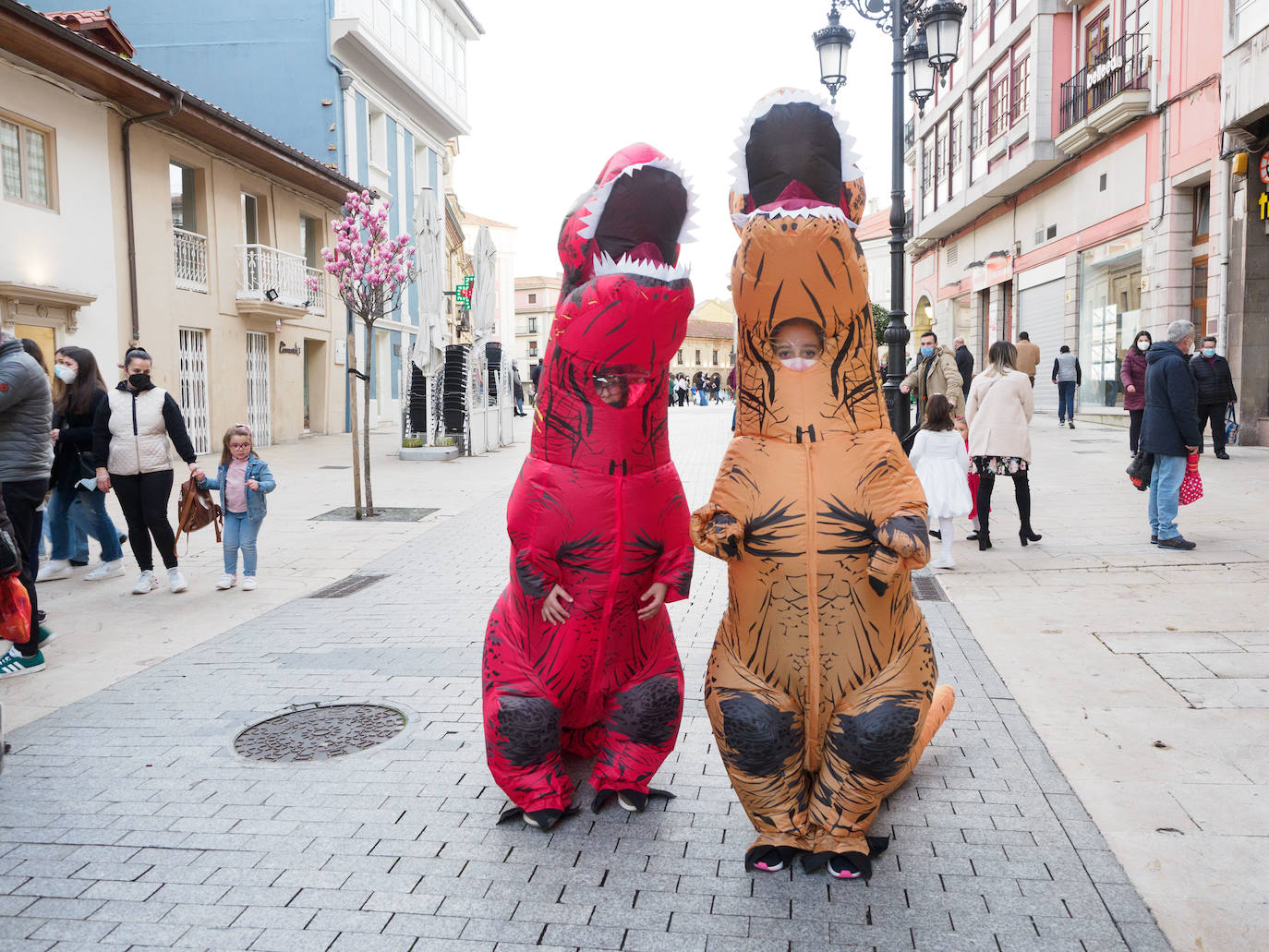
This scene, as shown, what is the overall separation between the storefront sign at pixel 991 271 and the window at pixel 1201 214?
897 cm

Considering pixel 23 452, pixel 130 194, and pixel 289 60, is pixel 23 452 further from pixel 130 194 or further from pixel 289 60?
pixel 289 60

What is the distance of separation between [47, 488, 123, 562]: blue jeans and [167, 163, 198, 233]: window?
12246mm

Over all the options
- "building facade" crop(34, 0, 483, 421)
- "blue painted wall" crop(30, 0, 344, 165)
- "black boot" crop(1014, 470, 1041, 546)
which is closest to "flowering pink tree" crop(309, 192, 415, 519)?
"black boot" crop(1014, 470, 1041, 546)

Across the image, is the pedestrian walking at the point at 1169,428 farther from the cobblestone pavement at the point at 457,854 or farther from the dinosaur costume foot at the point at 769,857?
the dinosaur costume foot at the point at 769,857

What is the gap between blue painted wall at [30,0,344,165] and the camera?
75.1 ft

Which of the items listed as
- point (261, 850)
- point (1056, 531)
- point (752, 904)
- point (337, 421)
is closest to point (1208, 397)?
point (1056, 531)

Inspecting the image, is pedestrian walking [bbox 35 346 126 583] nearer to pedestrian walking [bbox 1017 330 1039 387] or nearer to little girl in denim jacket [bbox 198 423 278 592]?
little girl in denim jacket [bbox 198 423 278 592]

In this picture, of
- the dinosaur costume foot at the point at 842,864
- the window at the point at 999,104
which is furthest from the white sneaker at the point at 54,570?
the window at the point at 999,104

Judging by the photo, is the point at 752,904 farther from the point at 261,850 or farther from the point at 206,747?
the point at 206,747

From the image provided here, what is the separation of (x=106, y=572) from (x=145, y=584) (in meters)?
0.85

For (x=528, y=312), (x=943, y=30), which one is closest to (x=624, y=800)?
(x=943, y=30)

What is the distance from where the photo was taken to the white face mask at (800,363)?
9.53ft

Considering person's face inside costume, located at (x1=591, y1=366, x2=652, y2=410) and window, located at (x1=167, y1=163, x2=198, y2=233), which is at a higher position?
window, located at (x1=167, y1=163, x2=198, y2=233)

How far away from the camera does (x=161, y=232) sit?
16484 millimetres
